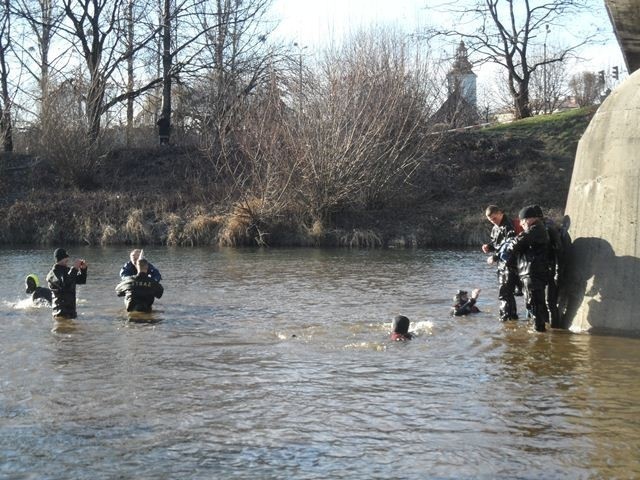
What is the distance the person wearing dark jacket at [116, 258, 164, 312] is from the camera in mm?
13484

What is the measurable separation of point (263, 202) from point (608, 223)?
64.8 feet

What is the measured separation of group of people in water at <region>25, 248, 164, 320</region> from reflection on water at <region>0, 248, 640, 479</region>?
0.35 m

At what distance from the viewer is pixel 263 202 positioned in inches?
1160

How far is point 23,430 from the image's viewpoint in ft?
23.0

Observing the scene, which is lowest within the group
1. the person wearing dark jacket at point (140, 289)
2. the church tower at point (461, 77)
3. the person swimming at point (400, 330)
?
the person swimming at point (400, 330)

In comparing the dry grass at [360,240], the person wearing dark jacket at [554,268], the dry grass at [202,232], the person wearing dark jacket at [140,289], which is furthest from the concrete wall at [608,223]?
the dry grass at [202,232]

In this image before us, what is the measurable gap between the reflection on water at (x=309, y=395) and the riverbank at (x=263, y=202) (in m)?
14.9

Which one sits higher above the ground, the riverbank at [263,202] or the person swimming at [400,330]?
the riverbank at [263,202]

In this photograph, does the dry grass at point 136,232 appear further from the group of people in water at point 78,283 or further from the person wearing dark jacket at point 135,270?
the person wearing dark jacket at point 135,270

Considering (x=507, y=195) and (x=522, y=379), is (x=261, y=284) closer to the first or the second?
(x=522, y=379)

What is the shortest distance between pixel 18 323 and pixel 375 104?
61.0ft

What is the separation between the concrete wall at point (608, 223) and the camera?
1038 cm

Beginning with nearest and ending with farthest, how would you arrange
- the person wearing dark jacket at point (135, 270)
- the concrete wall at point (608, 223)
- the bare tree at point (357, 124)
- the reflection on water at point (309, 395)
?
the reflection on water at point (309, 395) → the concrete wall at point (608, 223) → the person wearing dark jacket at point (135, 270) → the bare tree at point (357, 124)

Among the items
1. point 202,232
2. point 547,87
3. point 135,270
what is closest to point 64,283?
point 135,270
